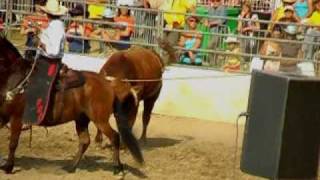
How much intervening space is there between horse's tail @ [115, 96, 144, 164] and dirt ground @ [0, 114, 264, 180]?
14.7 inches

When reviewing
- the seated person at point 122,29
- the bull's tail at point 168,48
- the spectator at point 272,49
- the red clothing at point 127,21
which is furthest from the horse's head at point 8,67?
the spectator at point 272,49

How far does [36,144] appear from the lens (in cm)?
1091

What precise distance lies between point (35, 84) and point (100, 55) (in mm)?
4990

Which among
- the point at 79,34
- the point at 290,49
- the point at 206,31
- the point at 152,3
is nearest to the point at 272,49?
the point at 290,49

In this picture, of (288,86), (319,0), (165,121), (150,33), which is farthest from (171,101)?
(288,86)

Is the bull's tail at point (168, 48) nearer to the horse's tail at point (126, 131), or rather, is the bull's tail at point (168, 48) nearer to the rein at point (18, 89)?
the horse's tail at point (126, 131)

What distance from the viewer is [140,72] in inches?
438

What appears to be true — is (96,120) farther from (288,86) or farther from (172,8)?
(172,8)

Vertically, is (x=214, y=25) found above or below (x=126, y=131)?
above

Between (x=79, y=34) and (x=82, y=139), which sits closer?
(x=82, y=139)

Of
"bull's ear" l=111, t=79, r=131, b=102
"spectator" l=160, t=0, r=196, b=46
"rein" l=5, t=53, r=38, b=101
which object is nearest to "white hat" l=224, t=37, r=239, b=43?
"spectator" l=160, t=0, r=196, b=46

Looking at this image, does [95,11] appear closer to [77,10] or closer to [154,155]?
[77,10]

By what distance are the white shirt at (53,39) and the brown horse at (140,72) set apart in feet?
3.39

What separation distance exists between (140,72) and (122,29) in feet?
10.6
